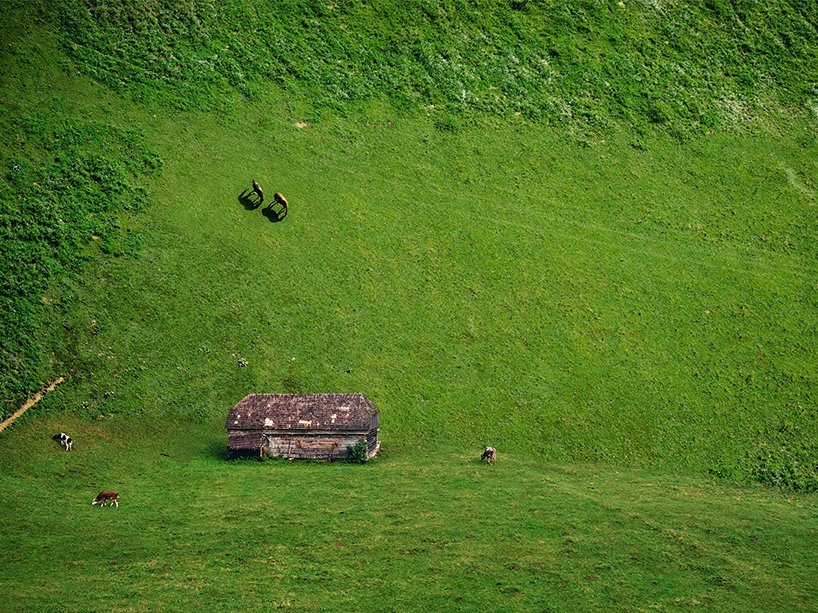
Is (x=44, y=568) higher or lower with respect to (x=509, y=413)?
lower

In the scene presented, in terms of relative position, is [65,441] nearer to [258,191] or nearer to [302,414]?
[302,414]

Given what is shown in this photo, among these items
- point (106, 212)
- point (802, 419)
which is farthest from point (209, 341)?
point (802, 419)

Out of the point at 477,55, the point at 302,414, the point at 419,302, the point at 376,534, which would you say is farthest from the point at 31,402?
the point at 477,55

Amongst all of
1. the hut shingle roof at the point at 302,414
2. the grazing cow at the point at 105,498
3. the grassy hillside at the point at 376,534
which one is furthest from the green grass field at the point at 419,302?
the hut shingle roof at the point at 302,414

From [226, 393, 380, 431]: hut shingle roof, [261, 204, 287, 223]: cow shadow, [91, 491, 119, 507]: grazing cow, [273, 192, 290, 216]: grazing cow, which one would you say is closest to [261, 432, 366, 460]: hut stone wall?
[226, 393, 380, 431]: hut shingle roof

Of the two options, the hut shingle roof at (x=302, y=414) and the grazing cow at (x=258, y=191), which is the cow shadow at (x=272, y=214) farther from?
the hut shingle roof at (x=302, y=414)

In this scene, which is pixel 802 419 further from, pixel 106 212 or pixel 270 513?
pixel 106 212
